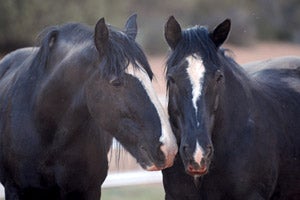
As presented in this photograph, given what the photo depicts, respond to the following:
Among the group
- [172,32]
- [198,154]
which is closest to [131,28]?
[172,32]

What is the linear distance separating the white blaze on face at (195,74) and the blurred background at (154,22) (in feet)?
15.8

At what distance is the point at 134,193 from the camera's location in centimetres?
1035

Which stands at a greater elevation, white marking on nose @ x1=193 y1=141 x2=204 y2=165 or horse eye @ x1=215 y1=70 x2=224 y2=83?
horse eye @ x1=215 y1=70 x2=224 y2=83

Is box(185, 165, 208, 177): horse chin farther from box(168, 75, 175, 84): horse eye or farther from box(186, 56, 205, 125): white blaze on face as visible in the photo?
box(168, 75, 175, 84): horse eye

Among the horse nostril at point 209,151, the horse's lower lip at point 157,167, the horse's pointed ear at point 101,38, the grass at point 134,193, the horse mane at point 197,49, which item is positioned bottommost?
the grass at point 134,193

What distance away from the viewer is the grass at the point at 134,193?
10.0 metres

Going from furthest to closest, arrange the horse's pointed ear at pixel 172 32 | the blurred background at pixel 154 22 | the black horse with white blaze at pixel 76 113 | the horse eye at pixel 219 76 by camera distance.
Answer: the blurred background at pixel 154 22, the horse's pointed ear at pixel 172 32, the horse eye at pixel 219 76, the black horse with white blaze at pixel 76 113

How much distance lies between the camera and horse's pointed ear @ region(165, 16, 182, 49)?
5.52 m

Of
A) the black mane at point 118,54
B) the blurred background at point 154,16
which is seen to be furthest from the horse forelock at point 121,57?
the blurred background at point 154,16

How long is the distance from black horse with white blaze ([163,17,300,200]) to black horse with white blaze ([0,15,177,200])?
26 cm

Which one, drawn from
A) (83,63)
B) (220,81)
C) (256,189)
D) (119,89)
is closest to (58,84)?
(83,63)

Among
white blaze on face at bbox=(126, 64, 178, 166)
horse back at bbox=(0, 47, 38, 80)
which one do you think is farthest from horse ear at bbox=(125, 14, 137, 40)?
horse back at bbox=(0, 47, 38, 80)

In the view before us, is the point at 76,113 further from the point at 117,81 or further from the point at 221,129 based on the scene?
the point at 221,129

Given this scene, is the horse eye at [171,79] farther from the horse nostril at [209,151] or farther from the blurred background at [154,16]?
the blurred background at [154,16]
